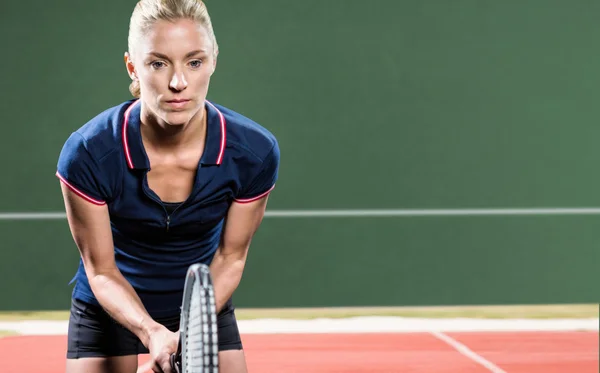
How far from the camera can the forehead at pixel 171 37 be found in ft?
7.84

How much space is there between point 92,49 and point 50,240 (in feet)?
4.35

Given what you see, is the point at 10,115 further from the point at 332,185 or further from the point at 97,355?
the point at 97,355

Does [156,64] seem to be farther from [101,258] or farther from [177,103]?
[101,258]

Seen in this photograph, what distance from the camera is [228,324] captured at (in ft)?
9.87

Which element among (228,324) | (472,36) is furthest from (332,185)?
(228,324)

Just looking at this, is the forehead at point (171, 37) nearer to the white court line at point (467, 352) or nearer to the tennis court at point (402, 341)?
the tennis court at point (402, 341)

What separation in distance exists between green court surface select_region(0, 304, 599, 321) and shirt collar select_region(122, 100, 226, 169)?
11.5 ft

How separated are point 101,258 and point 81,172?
0.81ft

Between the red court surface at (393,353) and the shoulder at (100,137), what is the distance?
2127mm

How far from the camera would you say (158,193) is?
2711 mm

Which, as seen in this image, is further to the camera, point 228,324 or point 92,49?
point 92,49

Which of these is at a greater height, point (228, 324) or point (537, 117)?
point (537, 117)

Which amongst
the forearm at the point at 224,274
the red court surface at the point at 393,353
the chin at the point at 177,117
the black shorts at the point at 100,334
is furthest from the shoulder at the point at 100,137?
the red court surface at the point at 393,353

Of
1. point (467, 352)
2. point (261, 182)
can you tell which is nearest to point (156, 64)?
point (261, 182)
